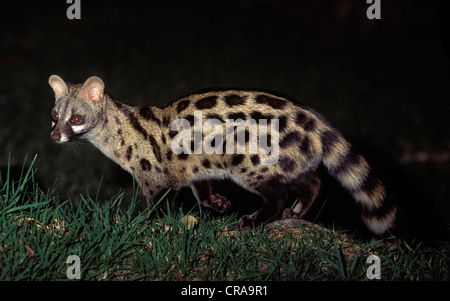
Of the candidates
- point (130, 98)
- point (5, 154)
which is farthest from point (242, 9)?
point (5, 154)

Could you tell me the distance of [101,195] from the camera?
701cm

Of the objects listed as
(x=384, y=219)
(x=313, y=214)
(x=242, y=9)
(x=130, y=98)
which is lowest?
(x=313, y=214)

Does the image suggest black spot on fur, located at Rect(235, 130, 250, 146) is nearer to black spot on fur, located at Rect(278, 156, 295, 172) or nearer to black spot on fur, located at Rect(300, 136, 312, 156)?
black spot on fur, located at Rect(278, 156, 295, 172)

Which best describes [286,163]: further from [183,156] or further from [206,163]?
[183,156]

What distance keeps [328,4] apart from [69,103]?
1279 centimetres

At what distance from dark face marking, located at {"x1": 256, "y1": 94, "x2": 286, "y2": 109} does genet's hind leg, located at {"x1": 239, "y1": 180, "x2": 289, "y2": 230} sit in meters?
0.63

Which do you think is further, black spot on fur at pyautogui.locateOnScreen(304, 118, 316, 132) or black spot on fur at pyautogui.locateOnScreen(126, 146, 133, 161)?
black spot on fur at pyautogui.locateOnScreen(126, 146, 133, 161)

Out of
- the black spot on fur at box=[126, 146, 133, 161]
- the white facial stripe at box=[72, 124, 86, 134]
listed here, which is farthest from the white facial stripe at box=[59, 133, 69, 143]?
the black spot on fur at box=[126, 146, 133, 161]

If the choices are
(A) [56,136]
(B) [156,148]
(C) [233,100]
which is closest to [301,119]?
(C) [233,100]

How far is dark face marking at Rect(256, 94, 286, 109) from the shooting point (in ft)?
15.1

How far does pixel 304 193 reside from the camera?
483 centimetres

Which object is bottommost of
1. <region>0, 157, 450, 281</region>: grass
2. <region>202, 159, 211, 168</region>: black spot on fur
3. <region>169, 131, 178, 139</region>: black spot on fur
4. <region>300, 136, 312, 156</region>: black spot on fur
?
<region>0, 157, 450, 281</region>: grass

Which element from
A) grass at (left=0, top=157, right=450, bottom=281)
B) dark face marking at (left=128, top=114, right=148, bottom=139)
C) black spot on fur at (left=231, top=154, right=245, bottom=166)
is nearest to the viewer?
grass at (left=0, top=157, right=450, bottom=281)
